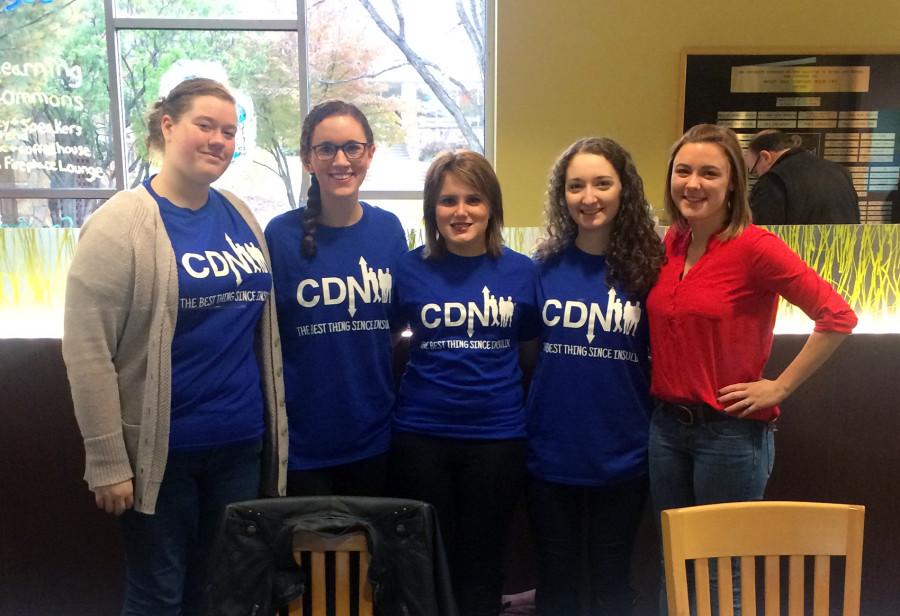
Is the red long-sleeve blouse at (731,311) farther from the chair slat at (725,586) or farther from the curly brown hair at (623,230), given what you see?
the chair slat at (725,586)

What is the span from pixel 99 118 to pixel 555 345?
3.41 meters

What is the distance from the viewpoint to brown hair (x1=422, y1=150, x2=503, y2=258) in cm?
157

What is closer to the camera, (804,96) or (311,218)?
(311,218)

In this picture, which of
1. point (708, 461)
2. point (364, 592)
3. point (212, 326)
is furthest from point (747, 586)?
point (212, 326)

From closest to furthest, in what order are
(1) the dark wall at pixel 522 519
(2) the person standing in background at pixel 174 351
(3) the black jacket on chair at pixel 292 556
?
(3) the black jacket on chair at pixel 292 556, (2) the person standing in background at pixel 174 351, (1) the dark wall at pixel 522 519

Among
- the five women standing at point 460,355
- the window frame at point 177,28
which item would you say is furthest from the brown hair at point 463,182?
the window frame at point 177,28

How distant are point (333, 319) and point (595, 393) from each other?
0.65 meters

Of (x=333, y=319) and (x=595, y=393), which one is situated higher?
(x=333, y=319)

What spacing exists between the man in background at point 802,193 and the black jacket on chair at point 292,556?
2196mm

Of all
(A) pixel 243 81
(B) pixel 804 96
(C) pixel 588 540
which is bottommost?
(C) pixel 588 540

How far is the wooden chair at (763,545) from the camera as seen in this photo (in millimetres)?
1116

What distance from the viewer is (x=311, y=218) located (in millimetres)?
1582

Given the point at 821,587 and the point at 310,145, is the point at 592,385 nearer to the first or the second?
the point at 821,587

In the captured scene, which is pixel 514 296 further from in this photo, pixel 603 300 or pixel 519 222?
pixel 519 222
